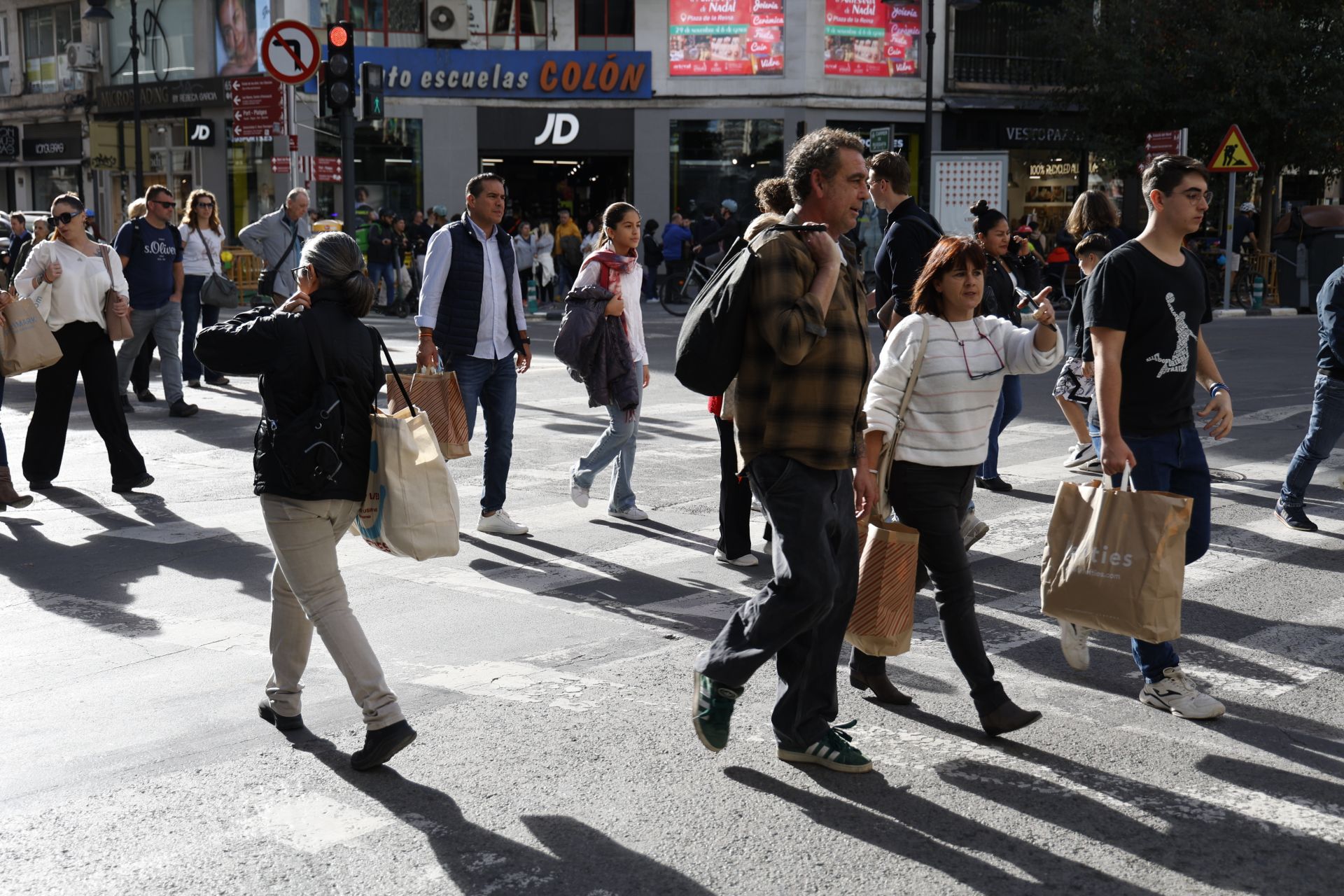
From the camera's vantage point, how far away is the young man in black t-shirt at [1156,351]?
4.95 m

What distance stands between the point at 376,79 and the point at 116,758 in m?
12.0

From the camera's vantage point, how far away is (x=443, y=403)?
7.62 m

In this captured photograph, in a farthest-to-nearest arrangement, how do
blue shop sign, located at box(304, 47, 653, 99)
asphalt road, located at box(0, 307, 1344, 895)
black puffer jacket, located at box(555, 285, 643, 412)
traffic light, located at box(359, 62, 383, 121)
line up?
blue shop sign, located at box(304, 47, 653, 99), traffic light, located at box(359, 62, 383, 121), black puffer jacket, located at box(555, 285, 643, 412), asphalt road, located at box(0, 307, 1344, 895)

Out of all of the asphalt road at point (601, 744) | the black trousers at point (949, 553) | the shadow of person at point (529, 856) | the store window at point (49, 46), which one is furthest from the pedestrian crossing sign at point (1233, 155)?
the store window at point (49, 46)

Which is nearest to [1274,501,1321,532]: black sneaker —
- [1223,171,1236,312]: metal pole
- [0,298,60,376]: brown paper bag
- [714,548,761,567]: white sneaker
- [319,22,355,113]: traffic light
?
[714,548,761,567]: white sneaker

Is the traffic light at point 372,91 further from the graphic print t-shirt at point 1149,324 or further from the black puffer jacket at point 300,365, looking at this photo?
the graphic print t-shirt at point 1149,324

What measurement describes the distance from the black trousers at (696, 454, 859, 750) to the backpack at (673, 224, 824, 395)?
0.97ft

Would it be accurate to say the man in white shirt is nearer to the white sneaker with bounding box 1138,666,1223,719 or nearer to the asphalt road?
the asphalt road

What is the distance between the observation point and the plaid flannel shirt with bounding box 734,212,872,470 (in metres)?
3.99

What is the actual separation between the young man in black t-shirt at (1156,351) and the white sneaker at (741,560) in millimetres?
2465

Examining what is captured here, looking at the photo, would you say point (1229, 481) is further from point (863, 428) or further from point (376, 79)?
point (376, 79)

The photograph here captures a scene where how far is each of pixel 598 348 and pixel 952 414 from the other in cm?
356

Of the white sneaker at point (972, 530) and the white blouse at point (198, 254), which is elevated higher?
the white blouse at point (198, 254)

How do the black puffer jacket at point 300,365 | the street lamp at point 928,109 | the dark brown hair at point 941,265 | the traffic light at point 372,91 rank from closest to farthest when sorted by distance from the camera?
1. the black puffer jacket at point 300,365
2. the dark brown hair at point 941,265
3. the traffic light at point 372,91
4. the street lamp at point 928,109
